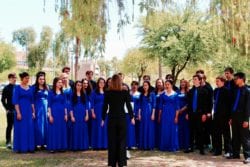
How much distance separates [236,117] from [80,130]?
3722 millimetres

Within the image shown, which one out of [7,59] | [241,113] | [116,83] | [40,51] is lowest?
[241,113]

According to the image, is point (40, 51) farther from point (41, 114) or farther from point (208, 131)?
point (208, 131)

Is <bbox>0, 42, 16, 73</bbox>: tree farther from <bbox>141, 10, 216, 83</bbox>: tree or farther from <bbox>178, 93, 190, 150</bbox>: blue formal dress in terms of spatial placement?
<bbox>178, 93, 190, 150</bbox>: blue formal dress

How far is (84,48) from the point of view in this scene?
9.27m

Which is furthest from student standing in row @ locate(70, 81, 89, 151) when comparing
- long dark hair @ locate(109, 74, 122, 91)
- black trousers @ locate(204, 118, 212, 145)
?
black trousers @ locate(204, 118, 212, 145)

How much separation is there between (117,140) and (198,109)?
2931 mm

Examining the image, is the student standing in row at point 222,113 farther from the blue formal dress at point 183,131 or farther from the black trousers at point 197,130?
the blue formal dress at point 183,131

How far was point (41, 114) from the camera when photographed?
1047cm

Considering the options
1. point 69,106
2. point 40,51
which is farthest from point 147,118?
point 40,51

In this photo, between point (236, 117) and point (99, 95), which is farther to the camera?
point (99, 95)

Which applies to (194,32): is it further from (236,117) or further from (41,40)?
(41,40)

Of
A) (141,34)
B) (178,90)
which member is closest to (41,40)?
(141,34)

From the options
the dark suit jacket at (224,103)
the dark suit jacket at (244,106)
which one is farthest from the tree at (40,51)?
the dark suit jacket at (244,106)

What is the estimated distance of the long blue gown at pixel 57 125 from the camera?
1030 cm
